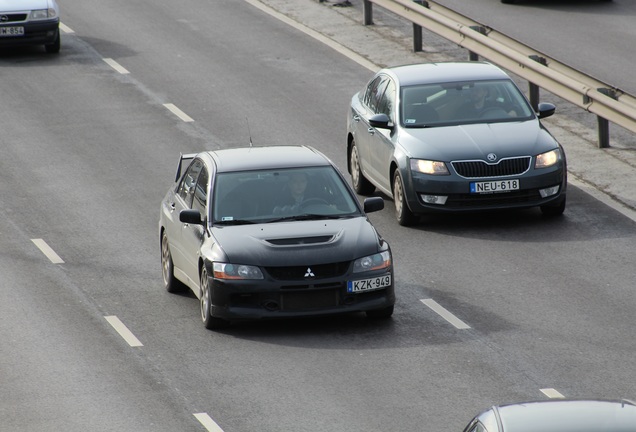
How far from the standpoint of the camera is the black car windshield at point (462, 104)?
1872 cm

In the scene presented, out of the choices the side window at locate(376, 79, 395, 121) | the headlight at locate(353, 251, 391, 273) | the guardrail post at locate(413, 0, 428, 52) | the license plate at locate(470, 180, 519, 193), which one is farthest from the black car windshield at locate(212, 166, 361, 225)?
the guardrail post at locate(413, 0, 428, 52)

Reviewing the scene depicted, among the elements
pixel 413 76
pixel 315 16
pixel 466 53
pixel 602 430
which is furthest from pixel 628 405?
pixel 315 16

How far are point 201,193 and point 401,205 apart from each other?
364 centimetres

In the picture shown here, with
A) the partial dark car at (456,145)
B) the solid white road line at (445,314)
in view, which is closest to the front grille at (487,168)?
the partial dark car at (456,145)

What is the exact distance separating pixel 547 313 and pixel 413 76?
574 cm

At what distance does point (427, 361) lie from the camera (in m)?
13.1

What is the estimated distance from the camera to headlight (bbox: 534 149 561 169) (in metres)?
17.9

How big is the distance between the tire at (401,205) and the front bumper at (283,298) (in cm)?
417

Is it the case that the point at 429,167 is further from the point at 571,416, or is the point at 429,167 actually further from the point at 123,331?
the point at 571,416

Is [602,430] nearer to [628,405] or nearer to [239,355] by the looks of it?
[628,405]

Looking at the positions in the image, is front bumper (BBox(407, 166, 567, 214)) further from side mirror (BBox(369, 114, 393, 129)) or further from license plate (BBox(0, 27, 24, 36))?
license plate (BBox(0, 27, 24, 36))

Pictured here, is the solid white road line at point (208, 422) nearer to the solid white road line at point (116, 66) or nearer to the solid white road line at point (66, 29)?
the solid white road line at point (116, 66)

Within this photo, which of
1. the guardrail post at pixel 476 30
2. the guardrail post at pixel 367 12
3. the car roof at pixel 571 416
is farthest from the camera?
the guardrail post at pixel 367 12

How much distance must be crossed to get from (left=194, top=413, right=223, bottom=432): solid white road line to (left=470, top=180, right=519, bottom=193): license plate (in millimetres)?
6743
